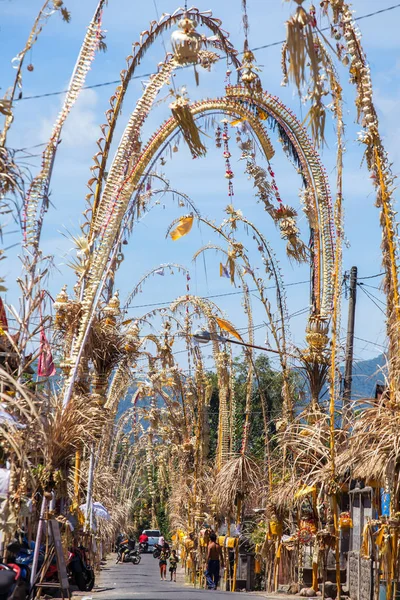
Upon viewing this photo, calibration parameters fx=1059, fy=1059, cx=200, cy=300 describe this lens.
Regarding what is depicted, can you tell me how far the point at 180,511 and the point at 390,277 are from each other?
35.7 metres

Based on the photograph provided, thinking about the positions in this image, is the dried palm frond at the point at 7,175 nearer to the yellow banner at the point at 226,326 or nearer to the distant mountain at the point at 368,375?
the distant mountain at the point at 368,375

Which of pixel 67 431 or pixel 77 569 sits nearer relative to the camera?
pixel 67 431

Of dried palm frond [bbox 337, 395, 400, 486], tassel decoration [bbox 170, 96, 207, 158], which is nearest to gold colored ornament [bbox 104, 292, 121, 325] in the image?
dried palm frond [bbox 337, 395, 400, 486]

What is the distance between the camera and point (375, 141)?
1466cm

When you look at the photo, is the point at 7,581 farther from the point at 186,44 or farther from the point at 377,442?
the point at 186,44

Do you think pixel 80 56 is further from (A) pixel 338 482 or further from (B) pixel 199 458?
(B) pixel 199 458

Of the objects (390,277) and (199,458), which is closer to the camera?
(390,277)

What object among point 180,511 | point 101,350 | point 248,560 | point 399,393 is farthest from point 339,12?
point 180,511

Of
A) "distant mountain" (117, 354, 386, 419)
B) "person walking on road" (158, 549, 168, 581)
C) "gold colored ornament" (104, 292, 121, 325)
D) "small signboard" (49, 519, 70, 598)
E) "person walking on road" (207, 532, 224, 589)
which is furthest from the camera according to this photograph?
"person walking on road" (158, 549, 168, 581)

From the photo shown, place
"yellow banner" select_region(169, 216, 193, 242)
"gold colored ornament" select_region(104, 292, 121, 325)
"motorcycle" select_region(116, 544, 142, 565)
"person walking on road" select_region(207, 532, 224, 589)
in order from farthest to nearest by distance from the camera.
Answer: "motorcycle" select_region(116, 544, 142, 565) < "person walking on road" select_region(207, 532, 224, 589) < "yellow banner" select_region(169, 216, 193, 242) < "gold colored ornament" select_region(104, 292, 121, 325)

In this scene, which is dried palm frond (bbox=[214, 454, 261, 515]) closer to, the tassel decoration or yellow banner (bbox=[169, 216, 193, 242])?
yellow banner (bbox=[169, 216, 193, 242])

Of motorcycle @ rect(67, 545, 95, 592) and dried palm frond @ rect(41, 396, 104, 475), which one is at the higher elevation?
dried palm frond @ rect(41, 396, 104, 475)

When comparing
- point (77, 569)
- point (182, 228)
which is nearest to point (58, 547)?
point (77, 569)

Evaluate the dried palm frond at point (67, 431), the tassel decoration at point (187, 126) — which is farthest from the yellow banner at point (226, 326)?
the tassel decoration at point (187, 126)
